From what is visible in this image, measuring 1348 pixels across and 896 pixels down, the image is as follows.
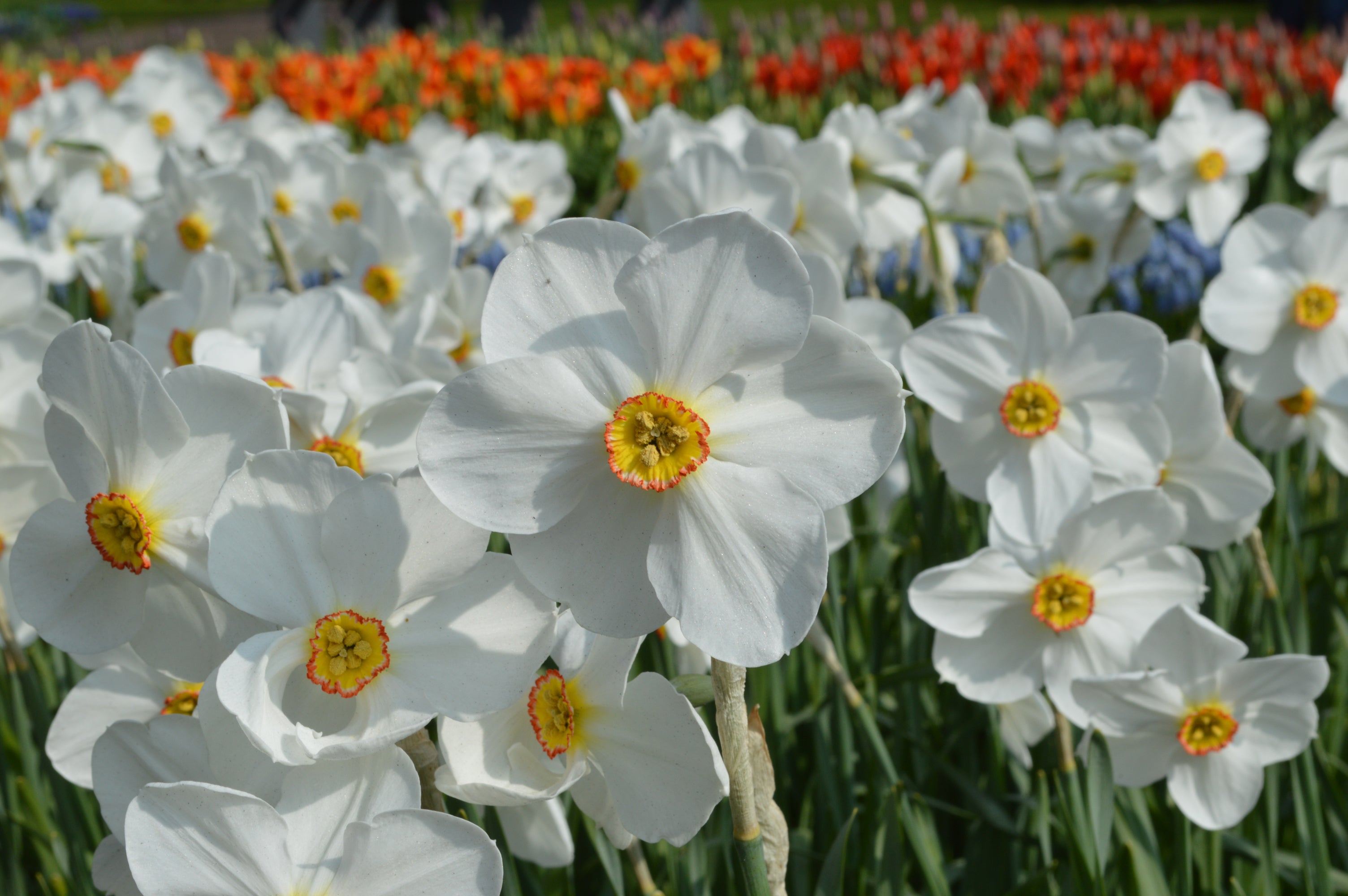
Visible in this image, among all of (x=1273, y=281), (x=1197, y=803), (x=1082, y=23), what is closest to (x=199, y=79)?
(x=1273, y=281)

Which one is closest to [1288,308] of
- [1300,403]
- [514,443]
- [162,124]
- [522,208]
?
[1300,403]

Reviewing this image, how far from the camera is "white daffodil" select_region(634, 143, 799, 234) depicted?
1830 millimetres

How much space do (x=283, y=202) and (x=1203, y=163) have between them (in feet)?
7.04

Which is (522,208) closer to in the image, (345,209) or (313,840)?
(345,209)

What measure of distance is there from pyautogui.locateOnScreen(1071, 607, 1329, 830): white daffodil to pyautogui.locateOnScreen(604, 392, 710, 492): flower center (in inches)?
26.4

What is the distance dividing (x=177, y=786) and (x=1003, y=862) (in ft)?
4.28

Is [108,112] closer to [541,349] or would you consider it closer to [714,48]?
[541,349]

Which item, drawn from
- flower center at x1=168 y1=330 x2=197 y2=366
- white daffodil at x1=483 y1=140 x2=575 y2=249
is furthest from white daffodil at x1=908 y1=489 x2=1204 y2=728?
white daffodil at x1=483 y1=140 x2=575 y2=249

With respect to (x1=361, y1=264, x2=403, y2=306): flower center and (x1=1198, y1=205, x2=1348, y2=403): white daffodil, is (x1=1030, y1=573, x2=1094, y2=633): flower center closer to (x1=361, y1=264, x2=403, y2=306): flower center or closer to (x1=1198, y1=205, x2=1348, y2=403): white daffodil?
(x1=1198, y1=205, x2=1348, y2=403): white daffodil

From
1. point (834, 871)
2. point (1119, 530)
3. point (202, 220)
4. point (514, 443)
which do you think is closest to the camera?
point (514, 443)

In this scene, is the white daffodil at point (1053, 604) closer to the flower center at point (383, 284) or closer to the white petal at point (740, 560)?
the white petal at point (740, 560)

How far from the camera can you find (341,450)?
1.17 m

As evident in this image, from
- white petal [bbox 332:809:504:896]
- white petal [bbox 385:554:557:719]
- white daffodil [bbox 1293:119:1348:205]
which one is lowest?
white daffodil [bbox 1293:119:1348:205]

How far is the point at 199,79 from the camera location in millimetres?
3926
